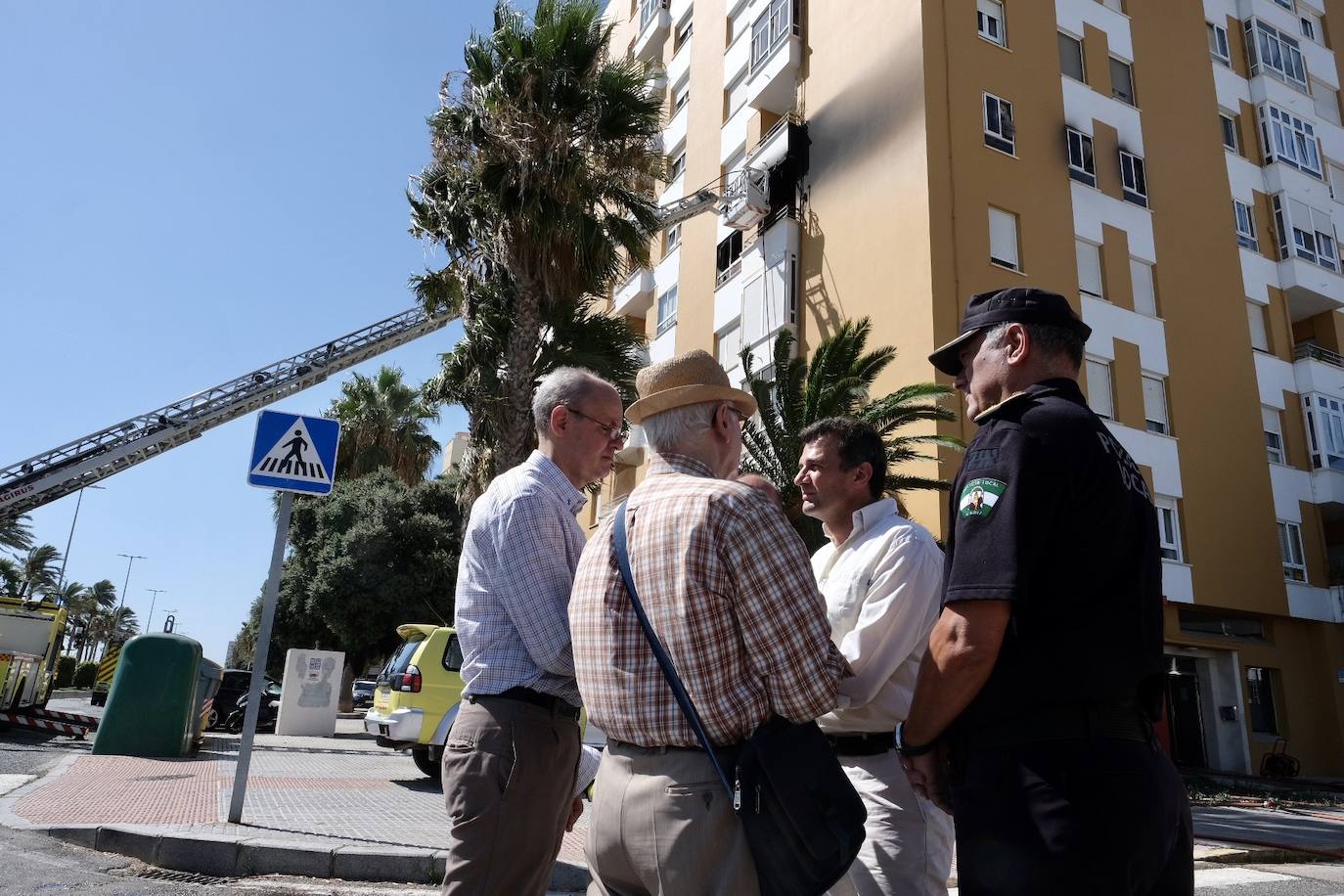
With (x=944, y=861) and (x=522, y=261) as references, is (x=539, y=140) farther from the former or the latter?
(x=944, y=861)

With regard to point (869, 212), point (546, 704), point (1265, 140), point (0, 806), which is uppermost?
point (1265, 140)

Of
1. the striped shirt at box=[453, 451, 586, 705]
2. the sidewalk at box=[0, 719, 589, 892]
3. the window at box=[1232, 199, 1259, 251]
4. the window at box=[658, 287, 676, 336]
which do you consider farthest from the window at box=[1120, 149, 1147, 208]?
the striped shirt at box=[453, 451, 586, 705]

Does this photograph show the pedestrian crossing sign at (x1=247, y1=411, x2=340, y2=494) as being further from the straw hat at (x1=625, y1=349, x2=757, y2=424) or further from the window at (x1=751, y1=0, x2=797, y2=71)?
the window at (x1=751, y1=0, x2=797, y2=71)

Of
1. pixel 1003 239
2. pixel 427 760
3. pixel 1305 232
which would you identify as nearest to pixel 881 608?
pixel 427 760

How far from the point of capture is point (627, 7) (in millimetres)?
35906

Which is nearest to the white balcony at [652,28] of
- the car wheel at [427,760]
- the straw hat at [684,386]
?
the car wheel at [427,760]

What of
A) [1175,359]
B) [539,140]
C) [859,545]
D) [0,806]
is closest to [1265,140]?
[1175,359]

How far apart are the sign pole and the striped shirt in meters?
3.85

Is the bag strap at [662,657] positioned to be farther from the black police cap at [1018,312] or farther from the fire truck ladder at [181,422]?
the fire truck ladder at [181,422]

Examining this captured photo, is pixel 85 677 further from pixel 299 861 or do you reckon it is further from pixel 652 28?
pixel 299 861

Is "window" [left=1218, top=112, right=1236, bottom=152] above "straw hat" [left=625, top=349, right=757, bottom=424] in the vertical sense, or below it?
above

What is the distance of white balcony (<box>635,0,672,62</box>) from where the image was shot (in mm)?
31562

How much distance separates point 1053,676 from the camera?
1898 mm

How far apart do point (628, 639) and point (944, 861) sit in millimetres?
1489
